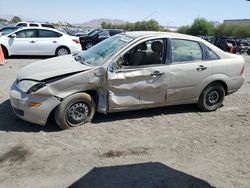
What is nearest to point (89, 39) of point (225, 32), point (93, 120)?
point (93, 120)

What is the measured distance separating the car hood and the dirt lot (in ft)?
2.91

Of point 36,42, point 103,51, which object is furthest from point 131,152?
point 36,42

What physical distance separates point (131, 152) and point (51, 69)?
202cm

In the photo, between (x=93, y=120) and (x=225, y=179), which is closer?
(x=225, y=179)

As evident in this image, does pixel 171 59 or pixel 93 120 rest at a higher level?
pixel 171 59

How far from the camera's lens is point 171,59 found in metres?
6.02

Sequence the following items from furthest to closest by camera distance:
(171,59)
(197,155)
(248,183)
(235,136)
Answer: (171,59) → (235,136) → (197,155) → (248,183)

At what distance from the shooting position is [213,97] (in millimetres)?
6762

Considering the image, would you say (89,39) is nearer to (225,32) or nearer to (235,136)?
(235,136)

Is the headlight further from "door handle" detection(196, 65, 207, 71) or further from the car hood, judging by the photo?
"door handle" detection(196, 65, 207, 71)

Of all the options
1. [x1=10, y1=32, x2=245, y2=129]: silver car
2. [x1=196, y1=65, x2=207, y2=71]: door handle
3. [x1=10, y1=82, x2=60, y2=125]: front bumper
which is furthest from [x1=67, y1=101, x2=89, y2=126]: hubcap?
[x1=196, y1=65, x2=207, y2=71]: door handle

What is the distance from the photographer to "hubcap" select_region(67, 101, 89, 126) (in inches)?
209

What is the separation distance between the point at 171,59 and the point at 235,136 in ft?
6.08

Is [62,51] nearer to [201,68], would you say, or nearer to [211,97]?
[211,97]
